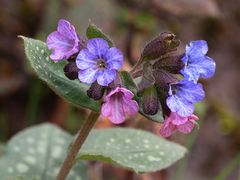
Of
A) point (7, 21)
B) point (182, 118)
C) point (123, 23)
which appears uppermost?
point (182, 118)

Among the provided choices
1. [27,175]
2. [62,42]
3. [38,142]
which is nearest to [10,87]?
[38,142]

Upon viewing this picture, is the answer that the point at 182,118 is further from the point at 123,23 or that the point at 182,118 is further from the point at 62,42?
the point at 123,23

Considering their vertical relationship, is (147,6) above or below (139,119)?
above

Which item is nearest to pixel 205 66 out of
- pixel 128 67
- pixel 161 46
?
pixel 161 46

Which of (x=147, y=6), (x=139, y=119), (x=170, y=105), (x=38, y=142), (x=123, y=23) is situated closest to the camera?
(x=170, y=105)

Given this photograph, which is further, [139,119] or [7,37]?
[7,37]

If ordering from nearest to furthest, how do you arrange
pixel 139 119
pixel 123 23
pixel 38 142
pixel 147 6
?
pixel 38 142 < pixel 139 119 < pixel 147 6 < pixel 123 23
